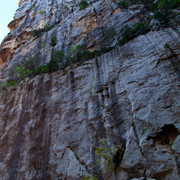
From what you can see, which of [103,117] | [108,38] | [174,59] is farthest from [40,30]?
[174,59]

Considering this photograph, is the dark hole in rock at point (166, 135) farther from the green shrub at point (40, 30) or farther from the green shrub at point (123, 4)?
the green shrub at point (40, 30)

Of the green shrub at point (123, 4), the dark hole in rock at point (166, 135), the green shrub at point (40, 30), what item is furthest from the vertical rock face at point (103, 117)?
the green shrub at point (40, 30)

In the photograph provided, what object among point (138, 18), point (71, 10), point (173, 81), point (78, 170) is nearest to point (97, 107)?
point (78, 170)

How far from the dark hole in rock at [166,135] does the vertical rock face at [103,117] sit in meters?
0.05

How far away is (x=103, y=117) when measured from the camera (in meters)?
11.6

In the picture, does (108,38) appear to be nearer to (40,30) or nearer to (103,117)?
(103,117)

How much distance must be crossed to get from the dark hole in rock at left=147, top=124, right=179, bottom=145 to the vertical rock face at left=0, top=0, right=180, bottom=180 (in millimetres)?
46

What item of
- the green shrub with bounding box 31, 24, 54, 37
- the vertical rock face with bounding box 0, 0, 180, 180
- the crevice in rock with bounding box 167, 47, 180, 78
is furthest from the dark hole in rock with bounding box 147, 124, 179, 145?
the green shrub with bounding box 31, 24, 54, 37

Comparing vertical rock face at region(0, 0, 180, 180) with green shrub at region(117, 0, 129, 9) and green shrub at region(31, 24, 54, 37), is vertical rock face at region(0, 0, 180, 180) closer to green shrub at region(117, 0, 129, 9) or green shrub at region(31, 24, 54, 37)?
green shrub at region(117, 0, 129, 9)

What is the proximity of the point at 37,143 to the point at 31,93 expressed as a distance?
4736 millimetres

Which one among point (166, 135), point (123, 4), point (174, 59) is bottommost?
point (166, 135)

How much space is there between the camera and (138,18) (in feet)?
57.9

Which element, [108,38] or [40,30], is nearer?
[108,38]

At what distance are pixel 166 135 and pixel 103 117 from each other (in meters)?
3.82
